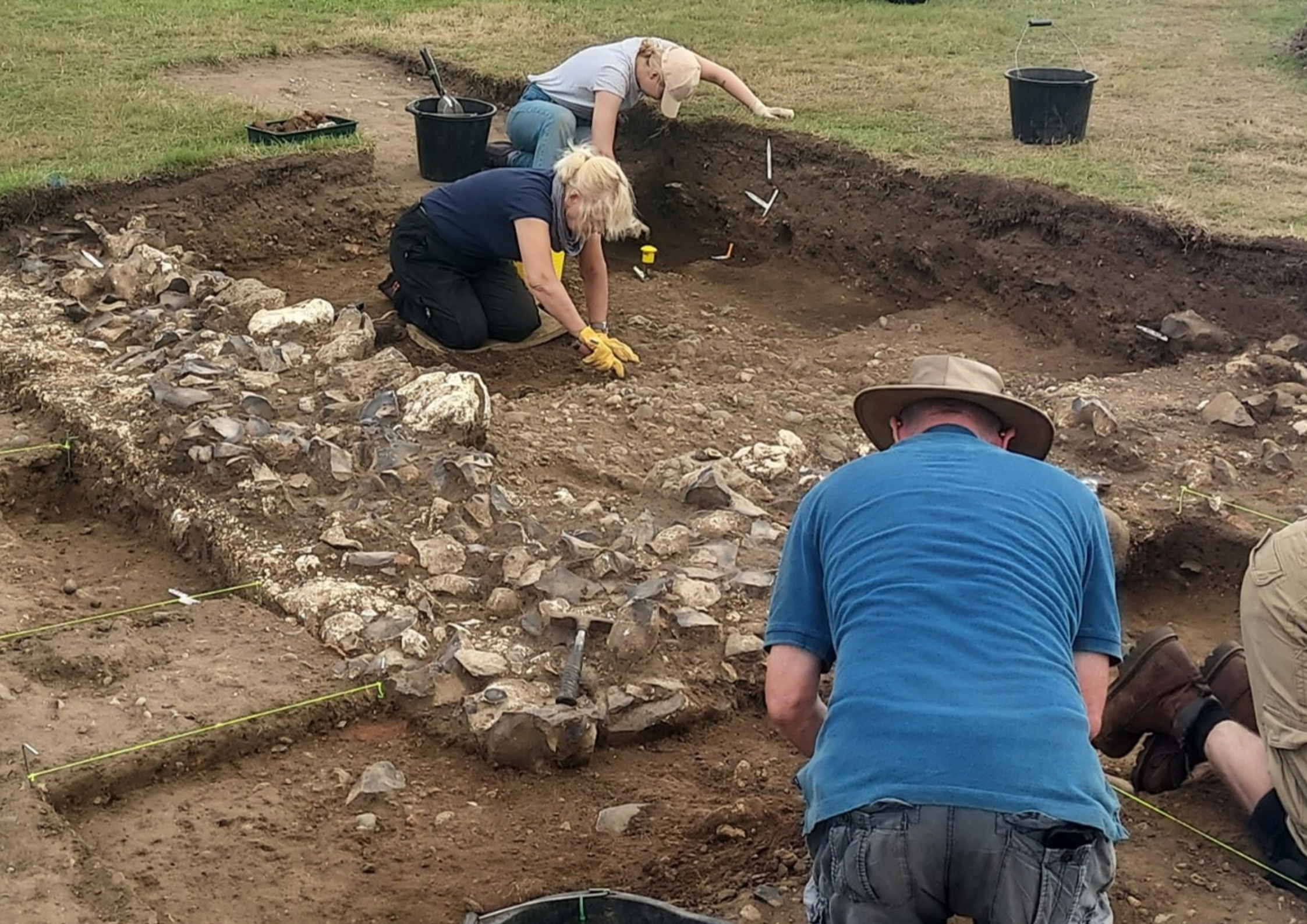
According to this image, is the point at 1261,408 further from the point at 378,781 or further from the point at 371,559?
the point at 378,781

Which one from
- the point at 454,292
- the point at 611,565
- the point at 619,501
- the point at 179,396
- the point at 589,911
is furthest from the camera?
the point at 454,292

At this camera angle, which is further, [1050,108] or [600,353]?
[1050,108]

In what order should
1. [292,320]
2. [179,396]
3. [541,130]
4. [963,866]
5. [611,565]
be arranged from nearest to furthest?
[963,866] < [611,565] < [179,396] < [292,320] < [541,130]

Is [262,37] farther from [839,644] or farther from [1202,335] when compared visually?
[839,644]

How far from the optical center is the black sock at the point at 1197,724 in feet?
12.4

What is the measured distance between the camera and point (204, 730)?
388 cm

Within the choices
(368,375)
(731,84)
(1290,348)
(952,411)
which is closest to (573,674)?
(952,411)

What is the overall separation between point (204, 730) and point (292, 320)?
3.00 meters

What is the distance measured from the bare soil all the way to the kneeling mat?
9cm

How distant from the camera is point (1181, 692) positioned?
3.86 metres

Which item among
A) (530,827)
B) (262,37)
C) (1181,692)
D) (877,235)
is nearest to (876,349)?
(877,235)

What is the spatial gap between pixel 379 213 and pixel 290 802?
557 centimetres

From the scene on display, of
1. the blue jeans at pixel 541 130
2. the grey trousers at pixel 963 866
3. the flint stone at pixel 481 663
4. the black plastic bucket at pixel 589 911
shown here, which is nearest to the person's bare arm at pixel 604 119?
the blue jeans at pixel 541 130

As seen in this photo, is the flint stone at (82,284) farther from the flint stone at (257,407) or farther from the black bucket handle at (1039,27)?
the black bucket handle at (1039,27)
